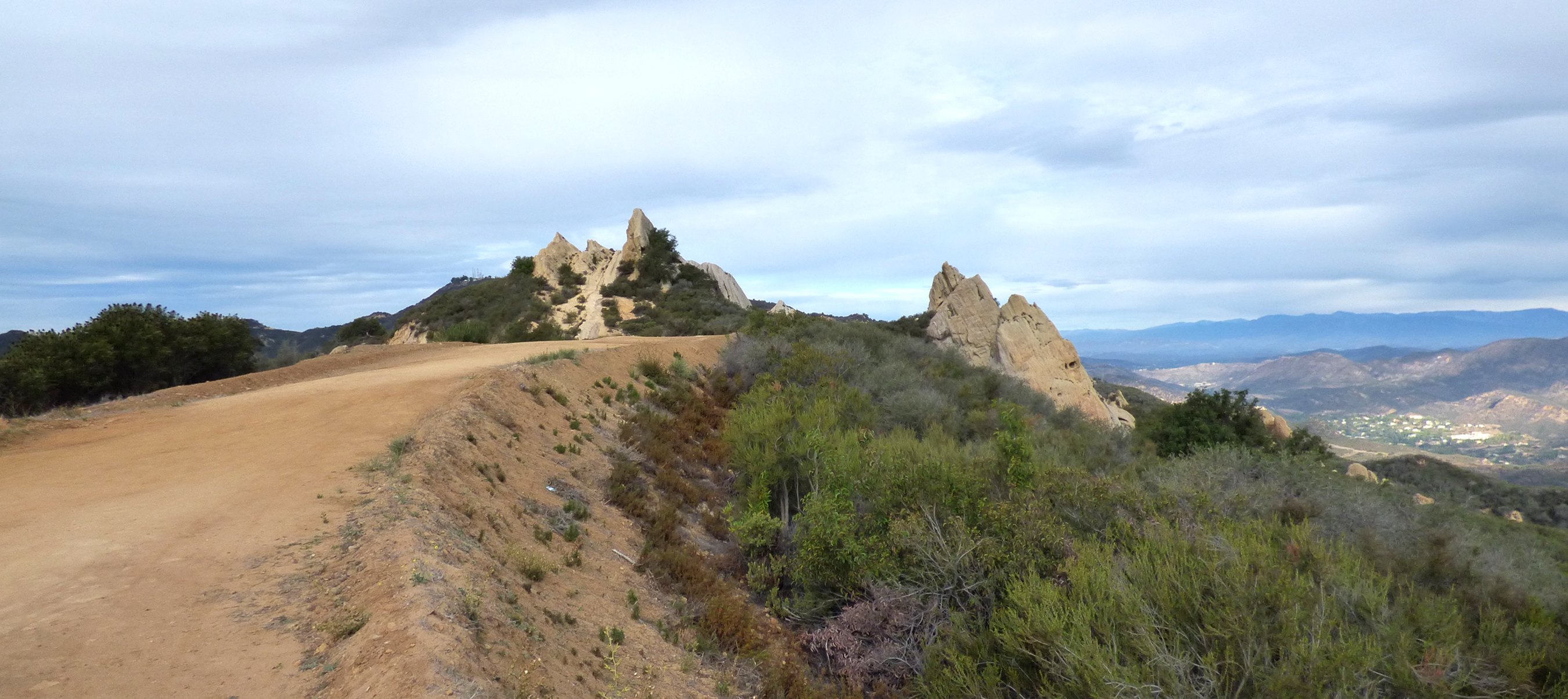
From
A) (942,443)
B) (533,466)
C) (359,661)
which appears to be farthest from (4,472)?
(942,443)

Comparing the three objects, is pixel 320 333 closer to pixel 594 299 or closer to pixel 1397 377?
pixel 594 299

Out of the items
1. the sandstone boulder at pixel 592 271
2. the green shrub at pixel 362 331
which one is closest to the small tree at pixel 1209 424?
the sandstone boulder at pixel 592 271

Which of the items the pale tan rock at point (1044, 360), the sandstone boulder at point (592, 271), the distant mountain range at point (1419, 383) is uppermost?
the sandstone boulder at point (592, 271)

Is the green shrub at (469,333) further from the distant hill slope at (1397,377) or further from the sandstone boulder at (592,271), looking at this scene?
the distant hill slope at (1397,377)

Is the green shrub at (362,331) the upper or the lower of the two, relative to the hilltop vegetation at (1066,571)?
upper

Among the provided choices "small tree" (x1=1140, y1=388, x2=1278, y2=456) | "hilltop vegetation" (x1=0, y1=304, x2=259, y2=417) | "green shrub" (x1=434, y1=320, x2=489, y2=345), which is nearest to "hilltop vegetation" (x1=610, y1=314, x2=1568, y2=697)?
"small tree" (x1=1140, y1=388, x2=1278, y2=456)

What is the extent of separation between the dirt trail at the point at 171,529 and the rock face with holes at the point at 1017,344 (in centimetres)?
2186

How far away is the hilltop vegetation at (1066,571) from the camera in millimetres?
4355

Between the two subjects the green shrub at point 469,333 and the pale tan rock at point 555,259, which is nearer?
the green shrub at point 469,333

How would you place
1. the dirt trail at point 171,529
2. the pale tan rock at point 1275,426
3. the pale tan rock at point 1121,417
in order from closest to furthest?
the dirt trail at point 171,529 < the pale tan rock at point 1275,426 < the pale tan rock at point 1121,417

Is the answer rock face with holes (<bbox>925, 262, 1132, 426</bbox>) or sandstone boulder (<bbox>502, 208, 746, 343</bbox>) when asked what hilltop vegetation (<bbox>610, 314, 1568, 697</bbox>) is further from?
sandstone boulder (<bbox>502, 208, 746, 343</bbox>)

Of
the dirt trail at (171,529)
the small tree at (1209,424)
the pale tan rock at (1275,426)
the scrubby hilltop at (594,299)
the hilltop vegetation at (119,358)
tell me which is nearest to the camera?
the dirt trail at (171,529)

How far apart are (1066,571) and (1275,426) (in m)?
27.5

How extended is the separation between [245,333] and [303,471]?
642 inches
